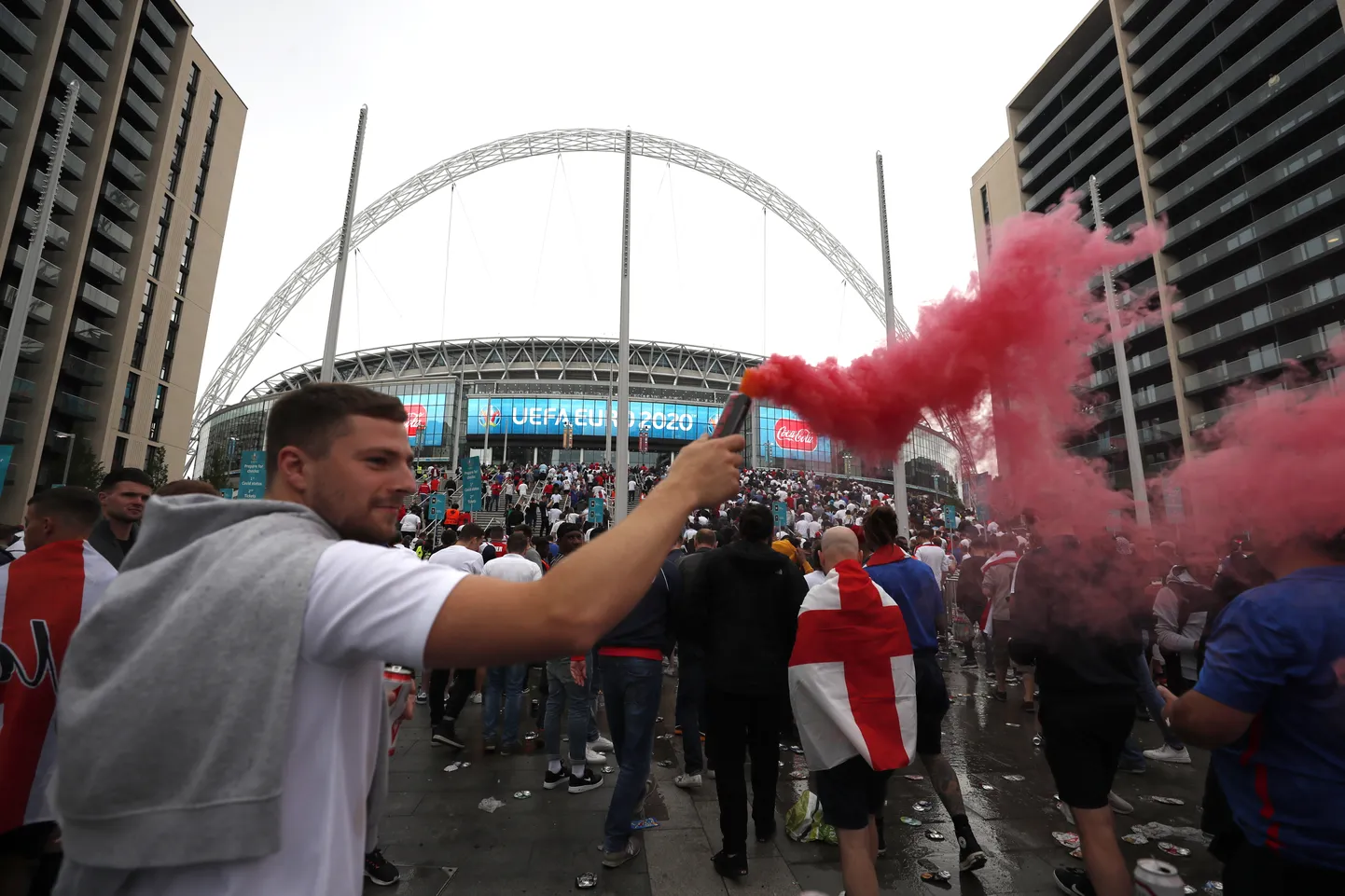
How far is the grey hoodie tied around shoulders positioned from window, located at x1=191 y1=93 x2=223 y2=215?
64.8m

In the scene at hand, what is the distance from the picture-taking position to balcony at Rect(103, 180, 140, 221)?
42156 millimetres

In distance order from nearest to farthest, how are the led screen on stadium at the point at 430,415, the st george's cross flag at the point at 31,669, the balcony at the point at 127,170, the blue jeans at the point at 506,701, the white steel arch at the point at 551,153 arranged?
the st george's cross flag at the point at 31,669 < the blue jeans at the point at 506,701 < the white steel arch at the point at 551,153 < the balcony at the point at 127,170 < the led screen on stadium at the point at 430,415

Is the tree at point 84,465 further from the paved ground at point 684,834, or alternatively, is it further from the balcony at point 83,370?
the paved ground at point 684,834

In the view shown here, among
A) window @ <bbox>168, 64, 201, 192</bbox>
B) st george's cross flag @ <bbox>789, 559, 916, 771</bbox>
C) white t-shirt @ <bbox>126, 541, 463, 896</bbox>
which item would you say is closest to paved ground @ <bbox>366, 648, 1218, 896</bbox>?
st george's cross flag @ <bbox>789, 559, 916, 771</bbox>

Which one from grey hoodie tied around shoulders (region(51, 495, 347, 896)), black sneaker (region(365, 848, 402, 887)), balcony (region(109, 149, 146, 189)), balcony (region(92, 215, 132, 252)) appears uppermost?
balcony (region(109, 149, 146, 189))

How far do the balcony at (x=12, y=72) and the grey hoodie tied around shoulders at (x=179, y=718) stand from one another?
5554cm

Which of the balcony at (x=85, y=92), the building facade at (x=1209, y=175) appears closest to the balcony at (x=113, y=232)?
the balcony at (x=85, y=92)

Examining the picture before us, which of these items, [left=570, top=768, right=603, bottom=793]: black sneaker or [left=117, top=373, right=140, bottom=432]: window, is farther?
[left=117, top=373, right=140, bottom=432]: window

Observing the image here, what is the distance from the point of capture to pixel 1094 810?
3258 mm

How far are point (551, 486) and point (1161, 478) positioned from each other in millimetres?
22764

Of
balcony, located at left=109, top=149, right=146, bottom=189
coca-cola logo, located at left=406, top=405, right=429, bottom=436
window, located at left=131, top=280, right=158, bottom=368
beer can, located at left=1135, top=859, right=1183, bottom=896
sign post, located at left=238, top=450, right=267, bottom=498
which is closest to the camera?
beer can, located at left=1135, top=859, right=1183, bottom=896

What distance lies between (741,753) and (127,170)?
59145mm

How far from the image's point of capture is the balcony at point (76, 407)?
39.7 meters

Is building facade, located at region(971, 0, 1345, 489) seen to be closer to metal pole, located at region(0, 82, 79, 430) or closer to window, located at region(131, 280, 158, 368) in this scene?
metal pole, located at region(0, 82, 79, 430)
